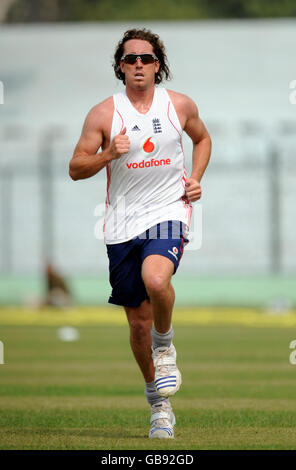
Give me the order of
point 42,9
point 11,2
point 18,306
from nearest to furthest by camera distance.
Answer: point 18,306, point 11,2, point 42,9

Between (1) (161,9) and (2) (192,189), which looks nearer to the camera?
(2) (192,189)

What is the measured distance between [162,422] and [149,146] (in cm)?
199

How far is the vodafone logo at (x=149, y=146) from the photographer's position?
876 cm

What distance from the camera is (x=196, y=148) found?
30.8 feet

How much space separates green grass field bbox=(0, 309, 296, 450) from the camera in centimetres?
856

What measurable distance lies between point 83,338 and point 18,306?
1386 cm

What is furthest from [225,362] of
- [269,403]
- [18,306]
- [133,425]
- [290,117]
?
[290,117]

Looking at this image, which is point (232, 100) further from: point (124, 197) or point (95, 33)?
point (124, 197)

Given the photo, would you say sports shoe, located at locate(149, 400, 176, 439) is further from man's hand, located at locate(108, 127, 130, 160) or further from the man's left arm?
man's hand, located at locate(108, 127, 130, 160)

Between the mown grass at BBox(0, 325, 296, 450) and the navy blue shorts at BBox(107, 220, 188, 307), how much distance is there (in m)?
1.02

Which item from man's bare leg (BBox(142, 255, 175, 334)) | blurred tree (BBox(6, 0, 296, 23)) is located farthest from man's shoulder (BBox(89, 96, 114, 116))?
blurred tree (BBox(6, 0, 296, 23))

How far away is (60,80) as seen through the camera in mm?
39656

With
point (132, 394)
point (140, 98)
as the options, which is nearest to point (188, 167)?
point (132, 394)

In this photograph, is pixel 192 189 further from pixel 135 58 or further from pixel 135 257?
pixel 135 58
